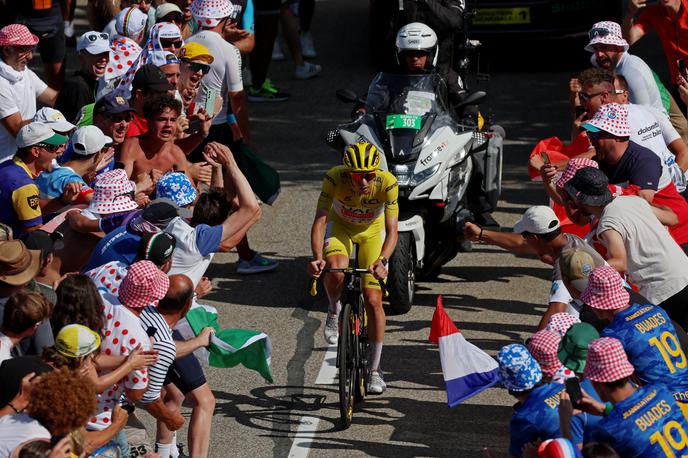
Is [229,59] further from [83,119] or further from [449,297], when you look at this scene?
[449,297]

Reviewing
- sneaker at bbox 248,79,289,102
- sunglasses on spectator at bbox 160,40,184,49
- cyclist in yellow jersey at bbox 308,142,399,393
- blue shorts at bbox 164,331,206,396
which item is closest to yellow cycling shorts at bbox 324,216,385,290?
cyclist in yellow jersey at bbox 308,142,399,393

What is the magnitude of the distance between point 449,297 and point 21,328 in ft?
16.6

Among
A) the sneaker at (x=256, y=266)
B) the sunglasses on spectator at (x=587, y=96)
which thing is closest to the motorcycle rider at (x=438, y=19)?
the sneaker at (x=256, y=266)

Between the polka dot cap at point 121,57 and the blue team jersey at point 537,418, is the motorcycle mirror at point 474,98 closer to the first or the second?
the polka dot cap at point 121,57

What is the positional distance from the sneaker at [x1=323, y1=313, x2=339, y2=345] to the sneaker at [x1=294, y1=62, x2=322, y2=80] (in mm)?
8671

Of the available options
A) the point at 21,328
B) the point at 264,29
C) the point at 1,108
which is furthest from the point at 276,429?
the point at 264,29

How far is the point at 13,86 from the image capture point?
408 inches

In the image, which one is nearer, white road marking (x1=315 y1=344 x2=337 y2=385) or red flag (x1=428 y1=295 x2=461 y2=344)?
red flag (x1=428 y1=295 x2=461 y2=344)

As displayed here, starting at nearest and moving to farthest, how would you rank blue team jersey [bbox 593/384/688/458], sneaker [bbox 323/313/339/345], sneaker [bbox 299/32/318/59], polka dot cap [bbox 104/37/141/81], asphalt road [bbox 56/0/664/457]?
blue team jersey [bbox 593/384/688/458]
asphalt road [bbox 56/0/664/457]
sneaker [bbox 323/313/339/345]
polka dot cap [bbox 104/37/141/81]
sneaker [bbox 299/32/318/59]

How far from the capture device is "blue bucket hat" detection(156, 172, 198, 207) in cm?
798

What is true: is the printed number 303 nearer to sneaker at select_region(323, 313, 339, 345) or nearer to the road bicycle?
the road bicycle

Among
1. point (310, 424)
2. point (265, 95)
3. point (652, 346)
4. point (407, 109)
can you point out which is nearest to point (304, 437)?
point (310, 424)

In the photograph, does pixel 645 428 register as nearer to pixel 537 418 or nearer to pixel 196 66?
pixel 537 418

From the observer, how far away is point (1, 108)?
399 inches
